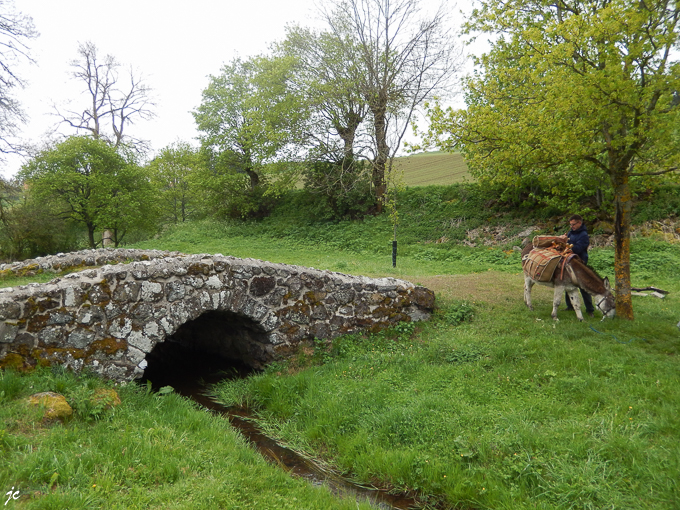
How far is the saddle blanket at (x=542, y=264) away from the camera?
8062 mm

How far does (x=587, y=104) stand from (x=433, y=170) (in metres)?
30.7

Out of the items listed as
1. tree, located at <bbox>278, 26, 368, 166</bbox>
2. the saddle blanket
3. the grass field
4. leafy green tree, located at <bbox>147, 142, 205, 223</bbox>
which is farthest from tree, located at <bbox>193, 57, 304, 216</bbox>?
the saddle blanket

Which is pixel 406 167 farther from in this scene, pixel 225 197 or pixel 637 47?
pixel 637 47

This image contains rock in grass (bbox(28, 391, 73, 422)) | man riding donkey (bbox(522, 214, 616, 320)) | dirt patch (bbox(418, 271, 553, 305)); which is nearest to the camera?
rock in grass (bbox(28, 391, 73, 422))

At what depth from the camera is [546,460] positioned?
4.42 m

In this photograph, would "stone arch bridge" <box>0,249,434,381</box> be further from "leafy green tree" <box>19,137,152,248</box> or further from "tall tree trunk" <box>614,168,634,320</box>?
"leafy green tree" <box>19,137,152,248</box>

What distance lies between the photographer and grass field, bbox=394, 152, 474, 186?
3016 centimetres

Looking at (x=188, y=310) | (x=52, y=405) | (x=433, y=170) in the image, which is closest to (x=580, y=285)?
(x=188, y=310)

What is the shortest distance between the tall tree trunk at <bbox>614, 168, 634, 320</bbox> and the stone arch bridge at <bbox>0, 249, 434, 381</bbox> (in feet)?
11.8

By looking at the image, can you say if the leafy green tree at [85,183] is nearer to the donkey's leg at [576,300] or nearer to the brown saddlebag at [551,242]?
the brown saddlebag at [551,242]

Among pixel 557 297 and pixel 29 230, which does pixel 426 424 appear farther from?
pixel 29 230

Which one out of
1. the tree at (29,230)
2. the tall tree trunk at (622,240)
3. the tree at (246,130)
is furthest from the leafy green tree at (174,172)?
the tall tree trunk at (622,240)

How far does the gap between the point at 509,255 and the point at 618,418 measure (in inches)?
469

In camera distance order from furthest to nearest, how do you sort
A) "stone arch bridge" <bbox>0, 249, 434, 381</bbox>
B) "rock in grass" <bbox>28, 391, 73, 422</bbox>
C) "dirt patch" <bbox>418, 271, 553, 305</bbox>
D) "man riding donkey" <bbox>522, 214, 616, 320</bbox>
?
"dirt patch" <bbox>418, 271, 553, 305</bbox> < "man riding donkey" <bbox>522, 214, 616, 320</bbox> < "stone arch bridge" <bbox>0, 249, 434, 381</bbox> < "rock in grass" <bbox>28, 391, 73, 422</bbox>
